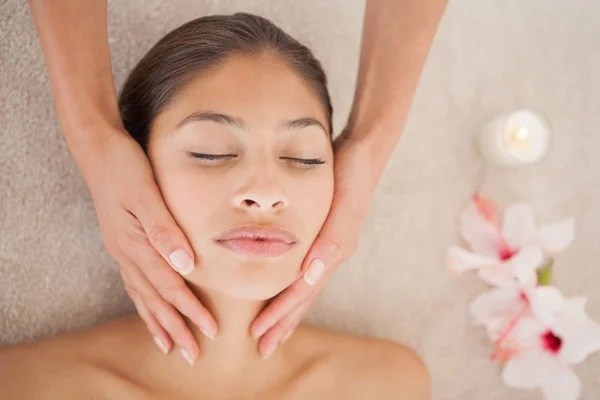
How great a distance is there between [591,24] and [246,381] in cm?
133

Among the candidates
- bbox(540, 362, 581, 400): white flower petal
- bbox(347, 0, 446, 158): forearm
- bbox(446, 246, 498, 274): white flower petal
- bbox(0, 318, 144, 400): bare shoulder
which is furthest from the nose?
bbox(540, 362, 581, 400): white flower petal

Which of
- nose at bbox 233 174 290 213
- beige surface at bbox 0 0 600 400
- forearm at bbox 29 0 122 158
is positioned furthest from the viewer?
beige surface at bbox 0 0 600 400

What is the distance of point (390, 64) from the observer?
118 cm

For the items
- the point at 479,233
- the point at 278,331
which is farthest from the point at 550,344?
the point at 278,331

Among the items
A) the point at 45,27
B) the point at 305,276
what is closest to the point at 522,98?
the point at 305,276

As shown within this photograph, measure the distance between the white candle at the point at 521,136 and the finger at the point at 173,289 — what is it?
2.74 feet

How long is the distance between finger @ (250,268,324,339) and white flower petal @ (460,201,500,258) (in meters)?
0.53

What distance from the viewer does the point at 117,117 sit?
1026mm

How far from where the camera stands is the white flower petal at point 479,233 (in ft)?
4.71

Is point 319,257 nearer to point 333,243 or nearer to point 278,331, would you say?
point 333,243

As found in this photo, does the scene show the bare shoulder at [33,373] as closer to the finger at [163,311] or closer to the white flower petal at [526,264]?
the finger at [163,311]

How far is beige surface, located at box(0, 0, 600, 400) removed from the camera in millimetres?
1214

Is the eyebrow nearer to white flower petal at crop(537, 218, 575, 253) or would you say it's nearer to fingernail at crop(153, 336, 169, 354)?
fingernail at crop(153, 336, 169, 354)

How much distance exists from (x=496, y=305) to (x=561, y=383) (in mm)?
232
